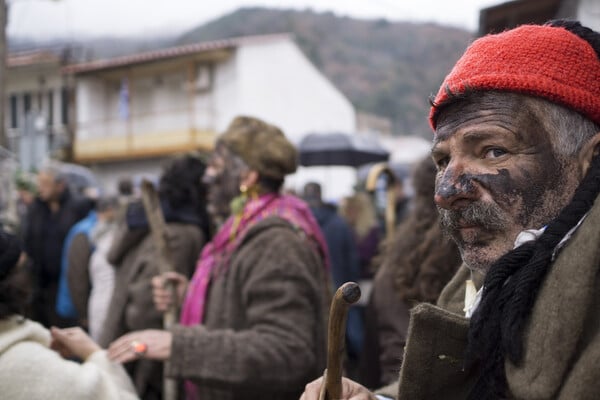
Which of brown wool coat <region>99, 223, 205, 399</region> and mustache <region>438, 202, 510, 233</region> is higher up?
mustache <region>438, 202, 510, 233</region>

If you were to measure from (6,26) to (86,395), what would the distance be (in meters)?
4.72

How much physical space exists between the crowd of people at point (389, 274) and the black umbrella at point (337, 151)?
4339 mm

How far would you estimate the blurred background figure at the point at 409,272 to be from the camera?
10.8ft

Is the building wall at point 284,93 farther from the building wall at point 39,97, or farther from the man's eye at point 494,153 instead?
the man's eye at point 494,153

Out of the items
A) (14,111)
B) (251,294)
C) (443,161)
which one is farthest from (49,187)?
(14,111)

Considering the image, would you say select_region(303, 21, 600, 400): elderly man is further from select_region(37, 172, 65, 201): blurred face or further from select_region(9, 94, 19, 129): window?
select_region(9, 94, 19, 129): window

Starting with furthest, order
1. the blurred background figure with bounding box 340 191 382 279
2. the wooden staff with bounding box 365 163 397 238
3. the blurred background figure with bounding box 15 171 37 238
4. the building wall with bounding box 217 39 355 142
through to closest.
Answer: the building wall with bounding box 217 39 355 142
the blurred background figure with bounding box 15 171 37 238
the blurred background figure with bounding box 340 191 382 279
the wooden staff with bounding box 365 163 397 238

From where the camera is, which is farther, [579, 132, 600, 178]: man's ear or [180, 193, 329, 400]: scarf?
[180, 193, 329, 400]: scarf

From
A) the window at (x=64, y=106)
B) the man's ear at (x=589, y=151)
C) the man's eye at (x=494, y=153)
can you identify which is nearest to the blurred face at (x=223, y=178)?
the man's eye at (x=494, y=153)

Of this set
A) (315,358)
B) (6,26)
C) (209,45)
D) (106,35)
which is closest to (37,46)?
(209,45)

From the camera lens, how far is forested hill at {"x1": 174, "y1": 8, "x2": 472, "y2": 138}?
47.0 metres

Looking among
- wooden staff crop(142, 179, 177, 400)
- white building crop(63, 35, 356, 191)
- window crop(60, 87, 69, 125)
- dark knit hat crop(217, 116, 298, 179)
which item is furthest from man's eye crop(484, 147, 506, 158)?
window crop(60, 87, 69, 125)

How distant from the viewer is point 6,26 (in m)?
6.14

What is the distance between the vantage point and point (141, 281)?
13.4 ft
